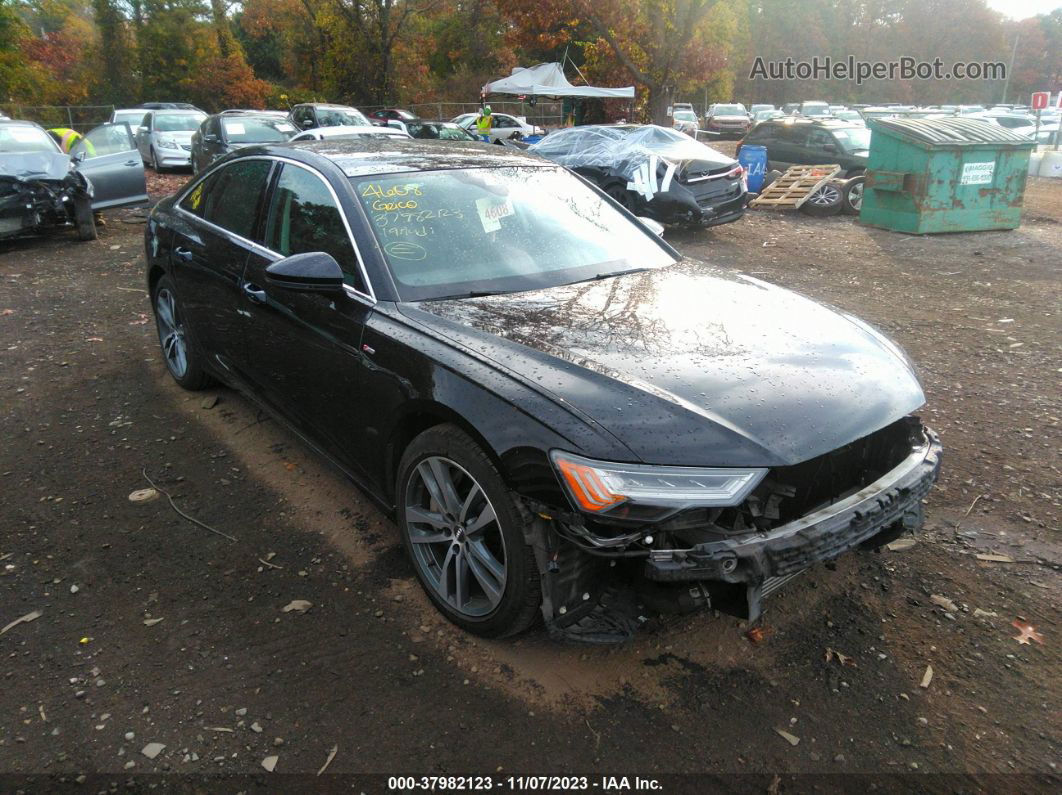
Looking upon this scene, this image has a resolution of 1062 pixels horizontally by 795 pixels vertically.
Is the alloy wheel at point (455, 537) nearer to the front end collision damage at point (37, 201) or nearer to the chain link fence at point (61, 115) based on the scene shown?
the front end collision damage at point (37, 201)

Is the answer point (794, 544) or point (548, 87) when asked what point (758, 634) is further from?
point (548, 87)

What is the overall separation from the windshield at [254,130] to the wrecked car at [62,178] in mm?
2742

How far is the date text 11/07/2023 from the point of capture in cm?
229

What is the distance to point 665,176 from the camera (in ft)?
34.7

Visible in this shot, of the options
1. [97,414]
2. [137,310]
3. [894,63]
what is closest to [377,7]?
[137,310]

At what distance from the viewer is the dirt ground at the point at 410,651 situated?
239cm

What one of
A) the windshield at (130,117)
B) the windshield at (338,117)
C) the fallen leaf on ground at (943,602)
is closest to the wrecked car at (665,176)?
the fallen leaf on ground at (943,602)

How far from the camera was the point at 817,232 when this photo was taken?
11.5m

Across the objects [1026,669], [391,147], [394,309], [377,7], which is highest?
[377,7]

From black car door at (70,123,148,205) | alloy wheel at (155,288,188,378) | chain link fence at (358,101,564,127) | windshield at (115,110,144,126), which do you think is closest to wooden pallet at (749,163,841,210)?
black car door at (70,123,148,205)

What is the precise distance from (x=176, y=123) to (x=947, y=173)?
54.1 feet

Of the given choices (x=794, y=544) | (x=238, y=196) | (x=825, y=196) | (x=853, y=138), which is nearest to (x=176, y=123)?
(x=825, y=196)

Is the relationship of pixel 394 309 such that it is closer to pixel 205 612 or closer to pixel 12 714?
pixel 205 612

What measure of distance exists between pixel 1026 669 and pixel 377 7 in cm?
3736
